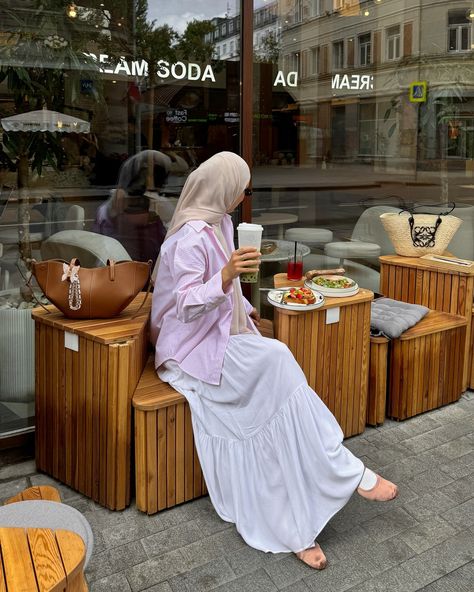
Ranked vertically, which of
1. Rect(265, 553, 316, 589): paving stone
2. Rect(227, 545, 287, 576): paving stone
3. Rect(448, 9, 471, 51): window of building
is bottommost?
Rect(265, 553, 316, 589): paving stone

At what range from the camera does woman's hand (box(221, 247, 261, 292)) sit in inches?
94.9

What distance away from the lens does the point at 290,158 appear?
4.45 m

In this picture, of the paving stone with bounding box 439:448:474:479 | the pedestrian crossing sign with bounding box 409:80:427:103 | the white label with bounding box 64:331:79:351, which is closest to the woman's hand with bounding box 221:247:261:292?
the white label with bounding box 64:331:79:351

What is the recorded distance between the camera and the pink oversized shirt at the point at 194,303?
98.4 inches

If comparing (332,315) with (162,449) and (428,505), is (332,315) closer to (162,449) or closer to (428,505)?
(428,505)

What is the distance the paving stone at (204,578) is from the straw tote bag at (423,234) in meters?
2.55

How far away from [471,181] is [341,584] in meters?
4.40

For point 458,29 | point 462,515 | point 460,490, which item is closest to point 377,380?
point 460,490

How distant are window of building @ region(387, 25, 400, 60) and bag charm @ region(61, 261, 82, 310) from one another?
3.61 meters

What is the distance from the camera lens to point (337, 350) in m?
3.28

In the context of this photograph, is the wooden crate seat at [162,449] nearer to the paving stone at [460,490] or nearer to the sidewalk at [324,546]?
the sidewalk at [324,546]

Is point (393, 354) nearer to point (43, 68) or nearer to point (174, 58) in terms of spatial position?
point (174, 58)

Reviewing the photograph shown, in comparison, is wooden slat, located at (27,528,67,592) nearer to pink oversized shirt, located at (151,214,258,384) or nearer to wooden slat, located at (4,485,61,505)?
wooden slat, located at (4,485,61,505)

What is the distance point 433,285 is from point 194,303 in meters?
2.13
